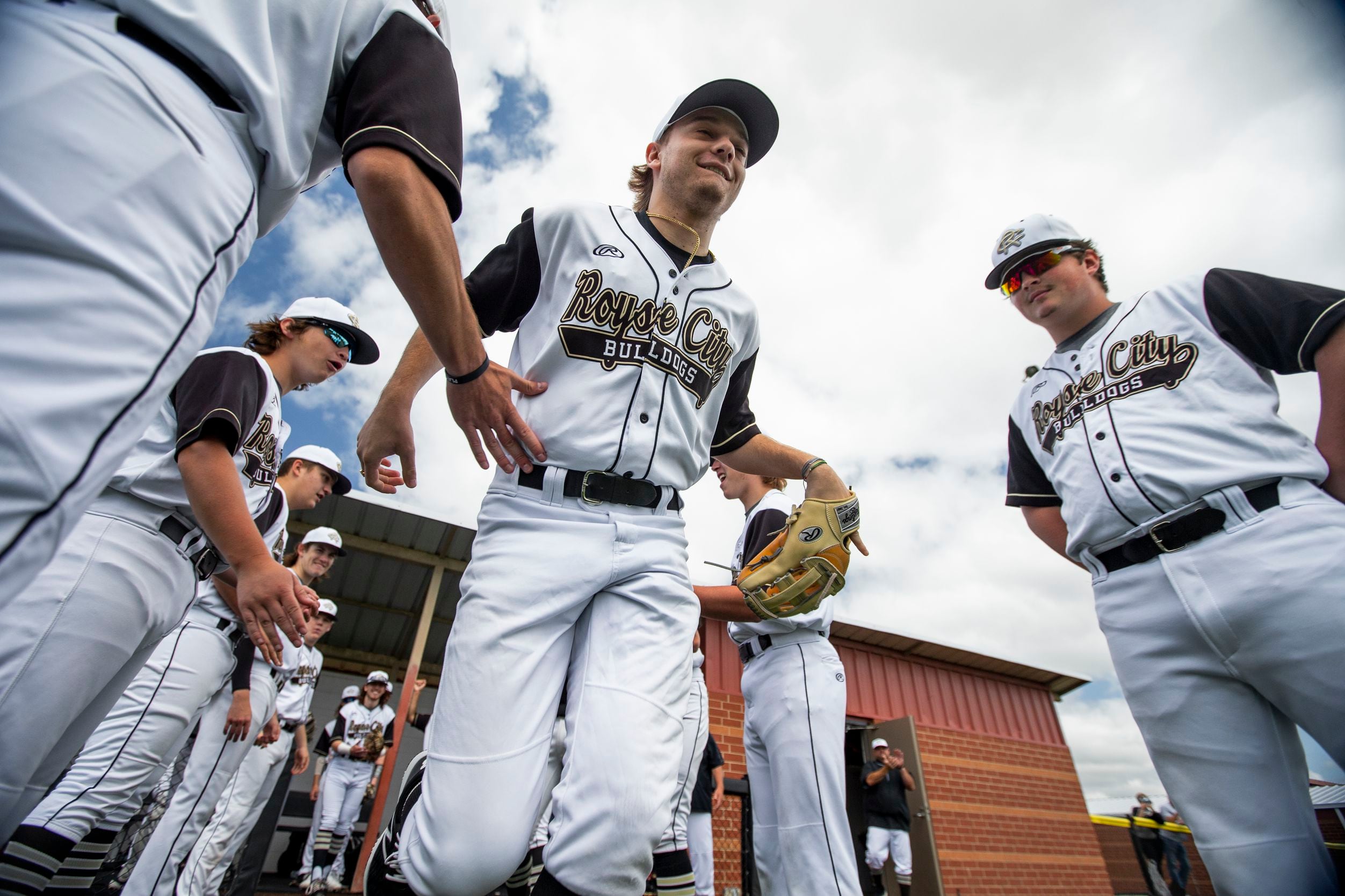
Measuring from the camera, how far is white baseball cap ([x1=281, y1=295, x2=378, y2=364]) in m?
2.92

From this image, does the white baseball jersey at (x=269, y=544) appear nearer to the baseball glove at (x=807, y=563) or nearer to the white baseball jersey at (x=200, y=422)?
the white baseball jersey at (x=200, y=422)

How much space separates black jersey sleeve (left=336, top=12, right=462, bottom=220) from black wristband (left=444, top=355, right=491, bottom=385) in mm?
395

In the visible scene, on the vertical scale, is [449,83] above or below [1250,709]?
above

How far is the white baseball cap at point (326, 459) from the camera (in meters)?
4.28

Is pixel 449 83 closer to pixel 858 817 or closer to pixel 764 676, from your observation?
pixel 764 676

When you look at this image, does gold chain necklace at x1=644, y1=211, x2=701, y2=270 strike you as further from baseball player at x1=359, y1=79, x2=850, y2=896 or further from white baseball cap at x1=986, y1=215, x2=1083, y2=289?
white baseball cap at x1=986, y1=215, x2=1083, y2=289

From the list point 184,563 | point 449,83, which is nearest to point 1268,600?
point 449,83

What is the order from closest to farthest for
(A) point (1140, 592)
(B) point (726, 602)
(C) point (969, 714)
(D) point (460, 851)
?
(D) point (460, 851) < (A) point (1140, 592) < (B) point (726, 602) < (C) point (969, 714)

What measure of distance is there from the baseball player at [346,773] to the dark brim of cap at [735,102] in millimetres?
7932

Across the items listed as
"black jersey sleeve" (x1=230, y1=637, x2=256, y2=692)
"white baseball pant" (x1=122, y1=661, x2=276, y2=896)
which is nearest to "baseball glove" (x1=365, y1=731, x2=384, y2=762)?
"white baseball pant" (x1=122, y1=661, x2=276, y2=896)

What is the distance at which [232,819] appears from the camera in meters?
4.65

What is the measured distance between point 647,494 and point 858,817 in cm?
1366

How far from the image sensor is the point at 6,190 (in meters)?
0.58

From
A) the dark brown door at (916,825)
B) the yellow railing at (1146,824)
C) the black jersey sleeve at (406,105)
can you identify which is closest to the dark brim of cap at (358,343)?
the black jersey sleeve at (406,105)
